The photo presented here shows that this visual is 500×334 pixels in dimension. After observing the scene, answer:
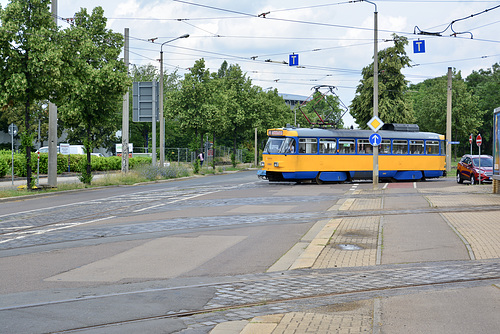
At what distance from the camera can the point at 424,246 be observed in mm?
10398

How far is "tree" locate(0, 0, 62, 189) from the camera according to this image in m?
22.6

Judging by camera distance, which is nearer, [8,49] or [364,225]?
[364,225]

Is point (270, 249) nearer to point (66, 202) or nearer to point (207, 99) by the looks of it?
A: point (66, 202)

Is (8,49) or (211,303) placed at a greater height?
(8,49)

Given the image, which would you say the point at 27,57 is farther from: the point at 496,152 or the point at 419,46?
the point at 419,46

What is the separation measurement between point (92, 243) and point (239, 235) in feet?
Answer: 9.38

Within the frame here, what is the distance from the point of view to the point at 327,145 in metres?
32.2

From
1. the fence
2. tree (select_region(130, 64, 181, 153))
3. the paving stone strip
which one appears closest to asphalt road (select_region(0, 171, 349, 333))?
the paving stone strip

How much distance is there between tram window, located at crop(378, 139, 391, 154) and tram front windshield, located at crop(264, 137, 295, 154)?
6266 mm

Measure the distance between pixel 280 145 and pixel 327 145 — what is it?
2.65 metres

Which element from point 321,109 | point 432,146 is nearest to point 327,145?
point 432,146

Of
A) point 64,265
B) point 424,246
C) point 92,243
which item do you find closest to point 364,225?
point 424,246

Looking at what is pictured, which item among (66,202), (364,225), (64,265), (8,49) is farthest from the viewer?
(8,49)

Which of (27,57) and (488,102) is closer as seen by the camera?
(27,57)
